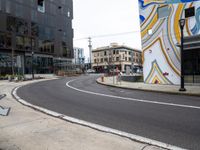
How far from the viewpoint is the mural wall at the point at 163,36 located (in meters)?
Answer: 20.1

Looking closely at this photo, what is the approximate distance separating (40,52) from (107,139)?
2087 inches

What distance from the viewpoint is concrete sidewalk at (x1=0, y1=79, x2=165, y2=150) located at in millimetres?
5316

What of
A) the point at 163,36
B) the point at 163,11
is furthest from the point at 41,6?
the point at 163,36

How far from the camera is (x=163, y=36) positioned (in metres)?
21.7

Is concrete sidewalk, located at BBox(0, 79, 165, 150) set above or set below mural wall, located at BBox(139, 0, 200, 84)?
below

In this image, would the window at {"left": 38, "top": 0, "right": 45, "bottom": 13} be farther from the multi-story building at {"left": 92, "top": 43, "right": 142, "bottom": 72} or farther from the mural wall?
the multi-story building at {"left": 92, "top": 43, "right": 142, "bottom": 72}

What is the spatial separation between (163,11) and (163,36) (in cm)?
219

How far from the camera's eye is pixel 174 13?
820 inches

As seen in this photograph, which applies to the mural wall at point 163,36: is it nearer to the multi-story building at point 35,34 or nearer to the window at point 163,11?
the window at point 163,11

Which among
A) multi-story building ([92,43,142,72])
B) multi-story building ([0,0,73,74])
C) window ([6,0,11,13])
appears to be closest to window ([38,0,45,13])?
multi-story building ([0,0,73,74])

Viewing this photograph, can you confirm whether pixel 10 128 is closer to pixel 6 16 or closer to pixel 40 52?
pixel 6 16

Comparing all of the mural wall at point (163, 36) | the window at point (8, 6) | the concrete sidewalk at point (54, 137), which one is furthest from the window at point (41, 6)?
the concrete sidewalk at point (54, 137)

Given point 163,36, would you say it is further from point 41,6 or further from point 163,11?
point 41,6

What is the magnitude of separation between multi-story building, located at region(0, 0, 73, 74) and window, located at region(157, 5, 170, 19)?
85.6ft
